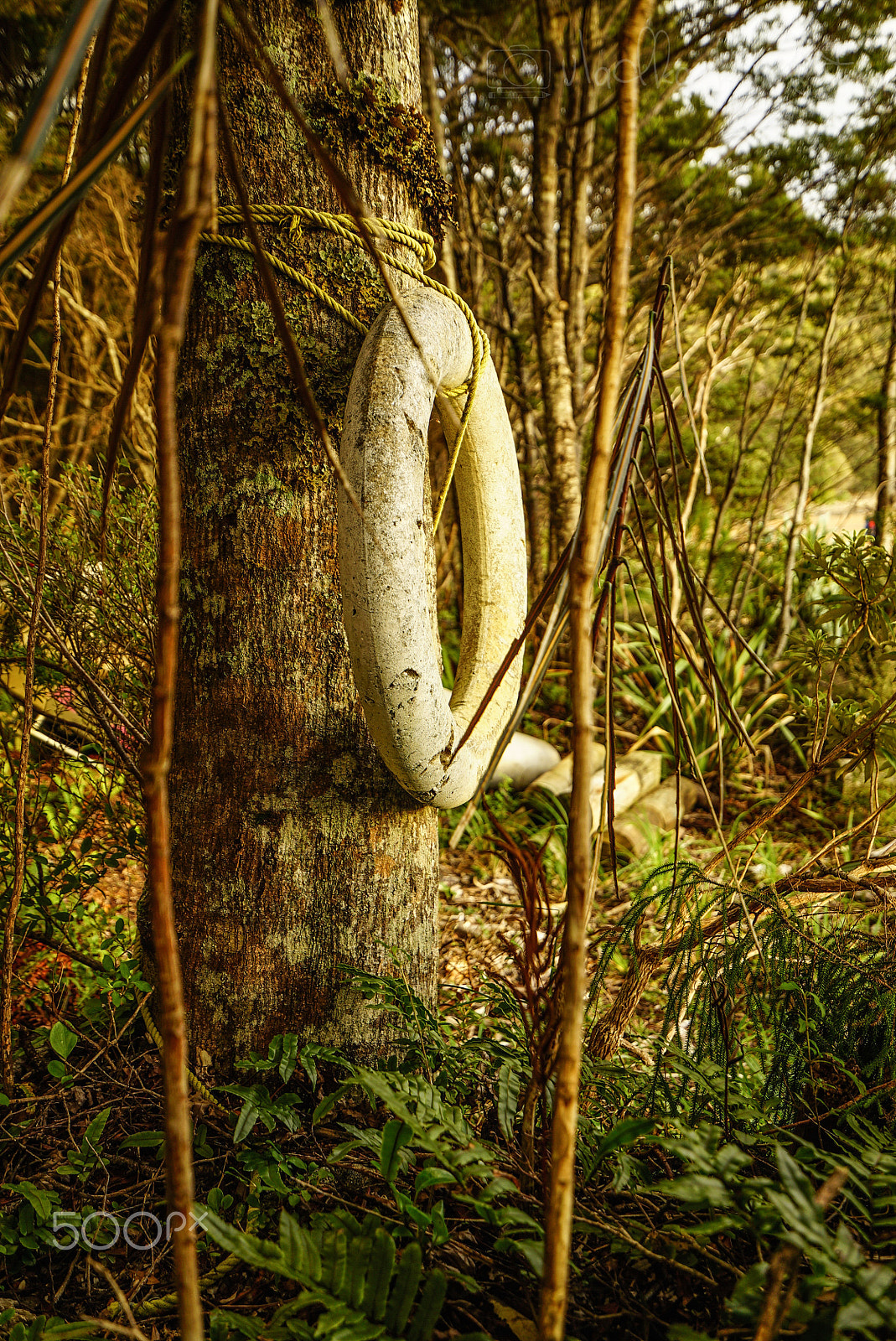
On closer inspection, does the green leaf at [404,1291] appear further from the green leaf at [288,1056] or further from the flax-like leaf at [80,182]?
the flax-like leaf at [80,182]

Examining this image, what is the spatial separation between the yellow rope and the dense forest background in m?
0.11

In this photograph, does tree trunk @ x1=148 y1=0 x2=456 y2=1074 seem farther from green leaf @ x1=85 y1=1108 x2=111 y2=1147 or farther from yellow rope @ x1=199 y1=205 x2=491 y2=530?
green leaf @ x1=85 y1=1108 x2=111 y2=1147

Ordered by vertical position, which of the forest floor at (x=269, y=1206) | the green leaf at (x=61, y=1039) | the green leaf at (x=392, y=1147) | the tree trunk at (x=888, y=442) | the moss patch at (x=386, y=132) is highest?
the tree trunk at (x=888, y=442)

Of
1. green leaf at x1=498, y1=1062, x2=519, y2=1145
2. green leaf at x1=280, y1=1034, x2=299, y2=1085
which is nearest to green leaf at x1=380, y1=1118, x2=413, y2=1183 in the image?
green leaf at x1=498, y1=1062, x2=519, y2=1145

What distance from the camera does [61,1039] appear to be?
126 centimetres

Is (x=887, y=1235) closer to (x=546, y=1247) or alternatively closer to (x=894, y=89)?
(x=546, y=1247)

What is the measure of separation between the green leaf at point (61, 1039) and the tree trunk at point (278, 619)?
0.63 feet

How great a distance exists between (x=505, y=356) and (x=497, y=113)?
5.37 ft

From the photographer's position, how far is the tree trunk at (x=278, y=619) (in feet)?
4.05

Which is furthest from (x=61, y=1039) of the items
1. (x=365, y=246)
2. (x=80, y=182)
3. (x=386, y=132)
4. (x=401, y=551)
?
(x=386, y=132)

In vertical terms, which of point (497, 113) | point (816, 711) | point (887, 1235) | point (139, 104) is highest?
point (497, 113)

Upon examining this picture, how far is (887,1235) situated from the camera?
2.42 feet

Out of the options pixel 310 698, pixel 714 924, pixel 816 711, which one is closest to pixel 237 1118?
pixel 310 698

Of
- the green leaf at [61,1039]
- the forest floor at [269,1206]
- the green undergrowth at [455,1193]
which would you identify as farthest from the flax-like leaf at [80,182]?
the green leaf at [61,1039]
